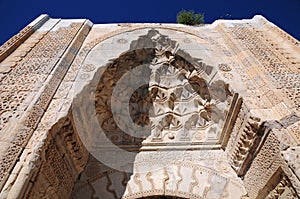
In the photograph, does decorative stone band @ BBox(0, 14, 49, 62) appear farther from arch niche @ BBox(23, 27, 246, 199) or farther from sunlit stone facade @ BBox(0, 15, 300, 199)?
arch niche @ BBox(23, 27, 246, 199)

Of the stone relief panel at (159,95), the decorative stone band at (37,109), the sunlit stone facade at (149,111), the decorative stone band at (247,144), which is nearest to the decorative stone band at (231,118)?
the sunlit stone facade at (149,111)

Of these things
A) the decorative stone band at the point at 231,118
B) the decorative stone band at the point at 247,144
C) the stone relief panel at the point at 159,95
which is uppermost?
the stone relief panel at the point at 159,95

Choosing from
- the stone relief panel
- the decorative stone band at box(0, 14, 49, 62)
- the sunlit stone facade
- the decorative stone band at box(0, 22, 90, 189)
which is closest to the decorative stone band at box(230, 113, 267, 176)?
the sunlit stone facade

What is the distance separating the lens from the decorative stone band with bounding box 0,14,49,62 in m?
3.62

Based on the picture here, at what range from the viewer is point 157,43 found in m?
4.32

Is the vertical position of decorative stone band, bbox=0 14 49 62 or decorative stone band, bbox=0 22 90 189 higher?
decorative stone band, bbox=0 14 49 62

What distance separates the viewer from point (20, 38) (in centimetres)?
400

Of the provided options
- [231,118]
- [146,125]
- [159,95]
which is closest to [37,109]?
[146,125]

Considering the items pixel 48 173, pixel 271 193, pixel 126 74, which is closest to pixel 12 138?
pixel 48 173

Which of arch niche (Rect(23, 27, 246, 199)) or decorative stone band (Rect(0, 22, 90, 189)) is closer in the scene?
decorative stone band (Rect(0, 22, 90, 189))

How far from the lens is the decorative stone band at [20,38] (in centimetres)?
362

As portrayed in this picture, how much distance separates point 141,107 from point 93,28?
5.49 ft

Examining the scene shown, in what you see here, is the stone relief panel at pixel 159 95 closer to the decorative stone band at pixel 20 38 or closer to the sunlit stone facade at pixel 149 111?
the sunlit stone facade at pixel 149 111

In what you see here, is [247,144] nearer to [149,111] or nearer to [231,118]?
[231,118]
